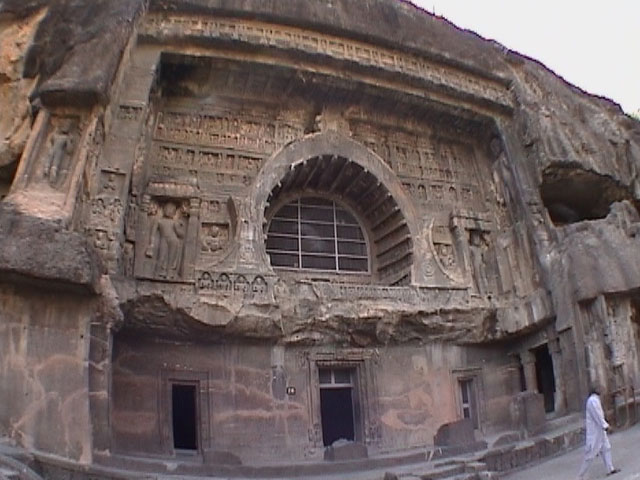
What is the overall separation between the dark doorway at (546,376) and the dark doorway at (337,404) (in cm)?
373

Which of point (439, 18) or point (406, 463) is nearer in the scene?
point (406, 463)

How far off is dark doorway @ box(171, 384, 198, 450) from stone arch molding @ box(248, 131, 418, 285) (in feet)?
9.65

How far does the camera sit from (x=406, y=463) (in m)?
11.0

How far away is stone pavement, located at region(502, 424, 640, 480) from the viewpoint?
8898 millimetres

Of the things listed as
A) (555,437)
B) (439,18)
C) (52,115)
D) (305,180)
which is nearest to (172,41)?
(52,115)

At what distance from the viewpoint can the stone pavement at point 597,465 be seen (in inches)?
350

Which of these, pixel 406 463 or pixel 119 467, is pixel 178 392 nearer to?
pixel 119 467

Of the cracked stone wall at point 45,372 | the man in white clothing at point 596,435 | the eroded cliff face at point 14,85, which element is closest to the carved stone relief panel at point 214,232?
the cracked stone wall at point 45,372

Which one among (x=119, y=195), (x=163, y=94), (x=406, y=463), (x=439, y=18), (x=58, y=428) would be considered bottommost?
(x=406, y=463)

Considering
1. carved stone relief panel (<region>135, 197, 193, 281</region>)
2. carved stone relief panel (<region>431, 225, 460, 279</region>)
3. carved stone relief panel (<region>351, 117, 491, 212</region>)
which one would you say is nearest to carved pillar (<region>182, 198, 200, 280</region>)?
carved stone relief panel (<region>135, 197, 193, 281</region>)

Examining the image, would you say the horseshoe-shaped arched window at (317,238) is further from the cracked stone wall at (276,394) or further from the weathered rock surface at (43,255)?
the weathered rock surface at (43,255)

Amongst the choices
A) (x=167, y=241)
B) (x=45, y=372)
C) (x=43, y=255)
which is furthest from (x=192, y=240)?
(x=45, y=372)

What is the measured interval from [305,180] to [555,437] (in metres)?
6.22

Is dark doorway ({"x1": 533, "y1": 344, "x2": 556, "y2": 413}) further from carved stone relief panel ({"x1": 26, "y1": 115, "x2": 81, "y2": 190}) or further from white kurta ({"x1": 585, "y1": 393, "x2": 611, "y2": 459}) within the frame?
carved stone relief panel ({"x1": 26, "y1": 115, "x2": 81, "y2": 190})
